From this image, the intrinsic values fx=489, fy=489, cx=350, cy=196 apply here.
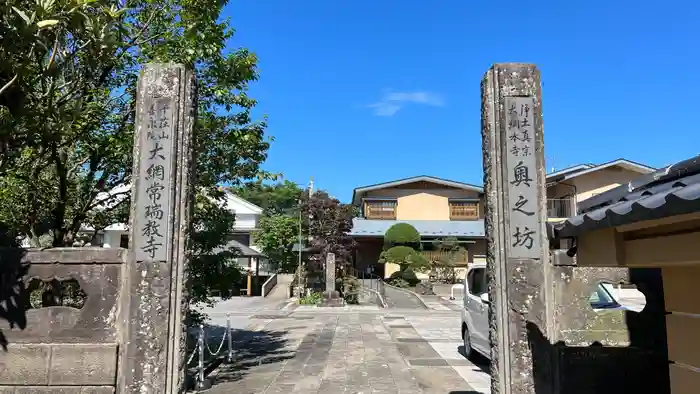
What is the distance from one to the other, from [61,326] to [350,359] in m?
6.17

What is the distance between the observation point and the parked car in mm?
8703

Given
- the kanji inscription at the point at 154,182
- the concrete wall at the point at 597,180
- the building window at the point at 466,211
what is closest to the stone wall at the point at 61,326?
the kanji inscription at the point at 154,182

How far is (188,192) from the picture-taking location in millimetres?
5270

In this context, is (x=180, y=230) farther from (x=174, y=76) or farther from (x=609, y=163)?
(x=609, y=163)

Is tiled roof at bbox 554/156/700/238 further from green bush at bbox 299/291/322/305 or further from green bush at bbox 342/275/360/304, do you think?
green bush at bbox 342/275/360/304

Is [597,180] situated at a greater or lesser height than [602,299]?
greater

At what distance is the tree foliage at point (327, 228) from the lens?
2577 cm

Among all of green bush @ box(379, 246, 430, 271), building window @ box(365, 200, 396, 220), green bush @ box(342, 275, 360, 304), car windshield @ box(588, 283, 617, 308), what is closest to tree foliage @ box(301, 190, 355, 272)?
green bush @ box(342, 275, 360, 304)

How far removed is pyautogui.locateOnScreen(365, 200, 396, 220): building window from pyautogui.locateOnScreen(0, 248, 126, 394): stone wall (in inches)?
1176

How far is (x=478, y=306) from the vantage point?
30.6 ft

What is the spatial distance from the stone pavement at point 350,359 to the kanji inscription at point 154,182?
3.41 metres

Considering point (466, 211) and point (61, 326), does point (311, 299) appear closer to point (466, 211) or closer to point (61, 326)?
point (466, 211)

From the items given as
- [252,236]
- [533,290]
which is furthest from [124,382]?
[252,236]

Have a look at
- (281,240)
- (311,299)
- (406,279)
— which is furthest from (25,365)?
(281,240)
